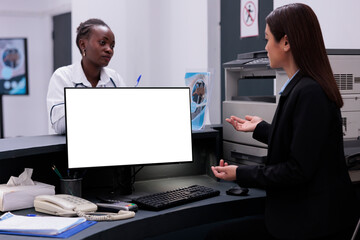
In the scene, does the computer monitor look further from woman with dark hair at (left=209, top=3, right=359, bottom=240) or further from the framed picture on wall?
the framed picture on wall

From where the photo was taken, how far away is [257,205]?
6.08 ft

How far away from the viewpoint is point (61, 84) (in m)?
2.30

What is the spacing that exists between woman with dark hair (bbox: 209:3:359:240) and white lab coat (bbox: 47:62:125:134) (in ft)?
3.00

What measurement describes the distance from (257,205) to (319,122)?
0.61 metres

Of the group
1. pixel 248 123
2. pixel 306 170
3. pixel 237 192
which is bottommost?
pixel 237 192

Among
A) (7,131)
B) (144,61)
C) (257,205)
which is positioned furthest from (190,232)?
(7,131)

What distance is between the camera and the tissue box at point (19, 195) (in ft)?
5.19

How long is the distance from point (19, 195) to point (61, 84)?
0.81 m

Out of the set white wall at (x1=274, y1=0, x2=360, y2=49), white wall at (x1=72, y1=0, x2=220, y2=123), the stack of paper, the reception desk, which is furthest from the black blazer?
white wall at (x1=72, y1=0, x2=220, y2=123)

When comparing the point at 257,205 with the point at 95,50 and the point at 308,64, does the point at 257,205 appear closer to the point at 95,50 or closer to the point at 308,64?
the point at 308,64

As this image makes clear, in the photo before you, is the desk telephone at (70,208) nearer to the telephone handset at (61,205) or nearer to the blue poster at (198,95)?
the telephone handset at (61,205)

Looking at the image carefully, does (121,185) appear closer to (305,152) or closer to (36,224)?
(36,224)

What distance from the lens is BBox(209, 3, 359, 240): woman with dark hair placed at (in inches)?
53.6

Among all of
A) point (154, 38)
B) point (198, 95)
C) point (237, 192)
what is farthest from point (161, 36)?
point (237, 192)
